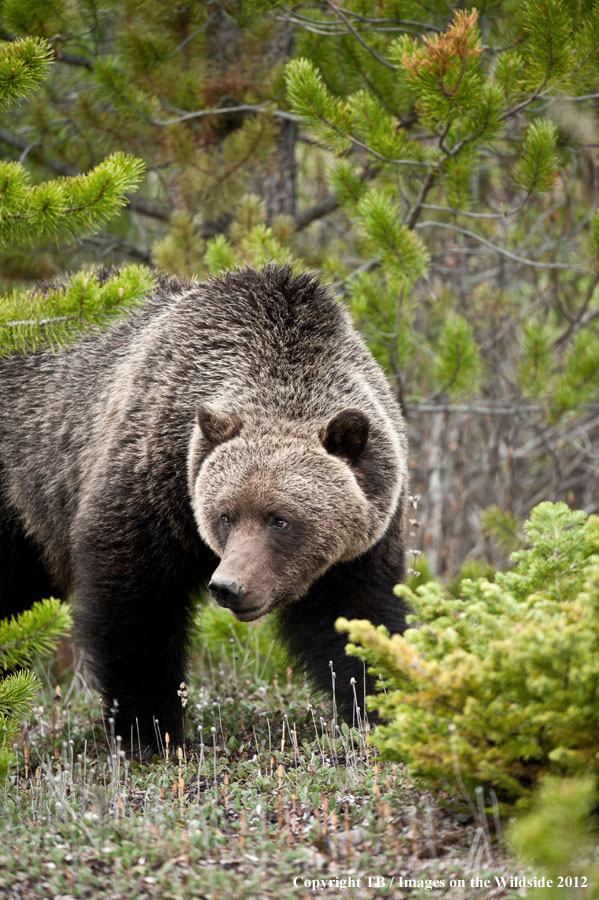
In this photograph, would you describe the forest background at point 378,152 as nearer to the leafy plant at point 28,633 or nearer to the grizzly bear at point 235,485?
the grizzly bear at point 235,485

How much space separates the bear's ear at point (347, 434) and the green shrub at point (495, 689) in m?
1.42

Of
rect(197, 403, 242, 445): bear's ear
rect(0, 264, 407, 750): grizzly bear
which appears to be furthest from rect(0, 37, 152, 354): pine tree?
rect(0, 264, 407, 750): grizzly bear

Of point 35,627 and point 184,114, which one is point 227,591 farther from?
point 184,114

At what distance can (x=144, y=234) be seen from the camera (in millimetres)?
9750

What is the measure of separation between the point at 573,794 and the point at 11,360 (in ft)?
17.3

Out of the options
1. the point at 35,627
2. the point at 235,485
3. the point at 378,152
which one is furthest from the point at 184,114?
the point at 35,627

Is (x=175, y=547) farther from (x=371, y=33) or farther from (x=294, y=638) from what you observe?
(x=371, y=33)

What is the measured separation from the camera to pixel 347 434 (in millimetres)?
5051

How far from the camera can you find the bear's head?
15.7 feet

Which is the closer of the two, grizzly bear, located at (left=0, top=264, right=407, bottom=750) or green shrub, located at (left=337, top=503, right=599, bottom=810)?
green shrub, located at (left=337, top=503, right=599, bottom=810)

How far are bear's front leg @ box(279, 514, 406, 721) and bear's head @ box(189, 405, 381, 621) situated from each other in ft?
0.95

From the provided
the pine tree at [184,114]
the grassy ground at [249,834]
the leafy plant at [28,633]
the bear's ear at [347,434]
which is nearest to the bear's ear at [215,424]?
the bear's ear at [347,434]

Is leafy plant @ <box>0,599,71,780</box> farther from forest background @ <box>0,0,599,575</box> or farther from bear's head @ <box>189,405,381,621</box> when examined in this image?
forest background @ <box>0,0,599,575</box>

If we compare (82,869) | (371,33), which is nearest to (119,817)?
(82,869)
